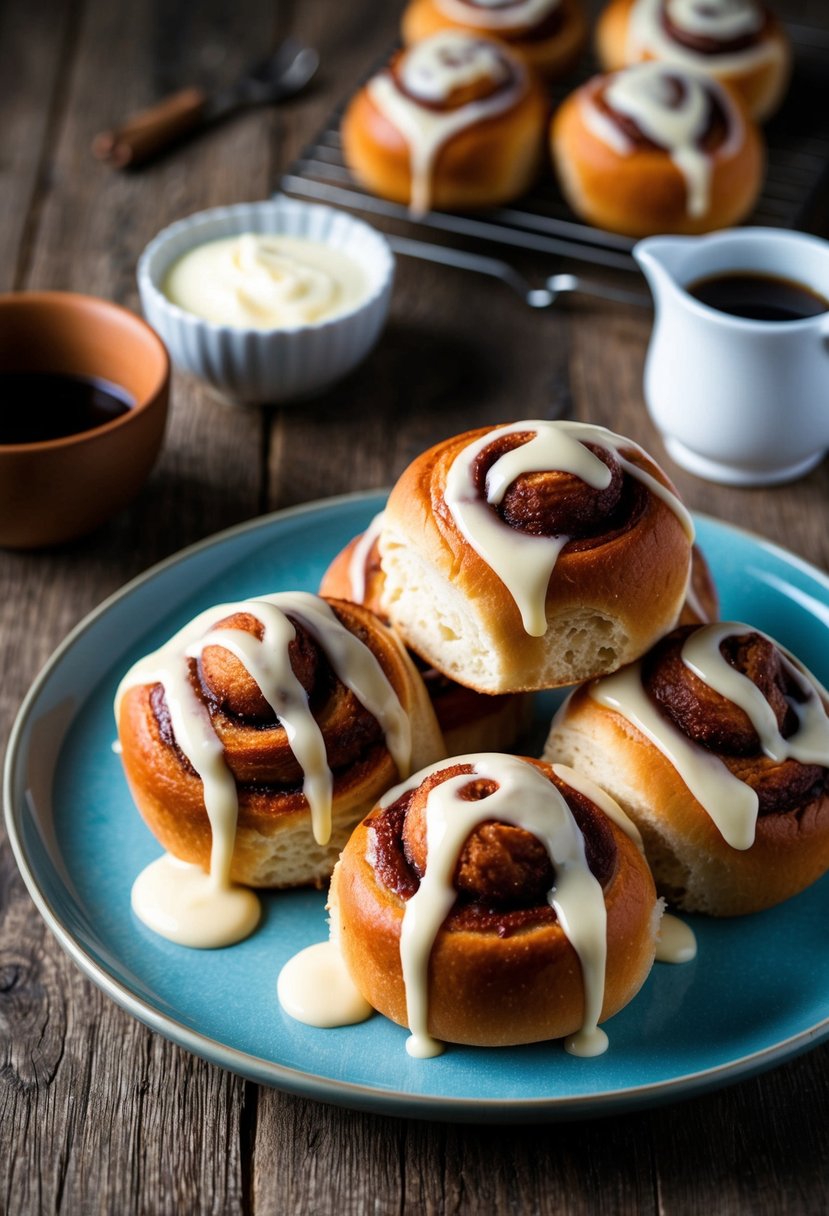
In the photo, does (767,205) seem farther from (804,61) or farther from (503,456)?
(503,456)

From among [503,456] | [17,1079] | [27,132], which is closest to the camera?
[17,1079]

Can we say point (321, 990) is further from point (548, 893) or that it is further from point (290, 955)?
point (548, 893)

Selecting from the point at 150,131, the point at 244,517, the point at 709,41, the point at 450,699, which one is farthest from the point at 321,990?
the point at 709,41

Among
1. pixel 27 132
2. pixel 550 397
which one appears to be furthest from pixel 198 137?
pixel 550 397

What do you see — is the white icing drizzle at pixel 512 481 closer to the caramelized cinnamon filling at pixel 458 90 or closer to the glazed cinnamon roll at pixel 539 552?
the glazed cinnamon roll at pixel 539 552

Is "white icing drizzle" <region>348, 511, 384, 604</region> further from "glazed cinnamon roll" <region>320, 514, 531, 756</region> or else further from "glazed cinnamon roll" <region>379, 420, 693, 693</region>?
"glazed cinnamon roll" <region>379, 420, 693, 693</region>

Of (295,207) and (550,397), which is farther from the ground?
(295,207)
